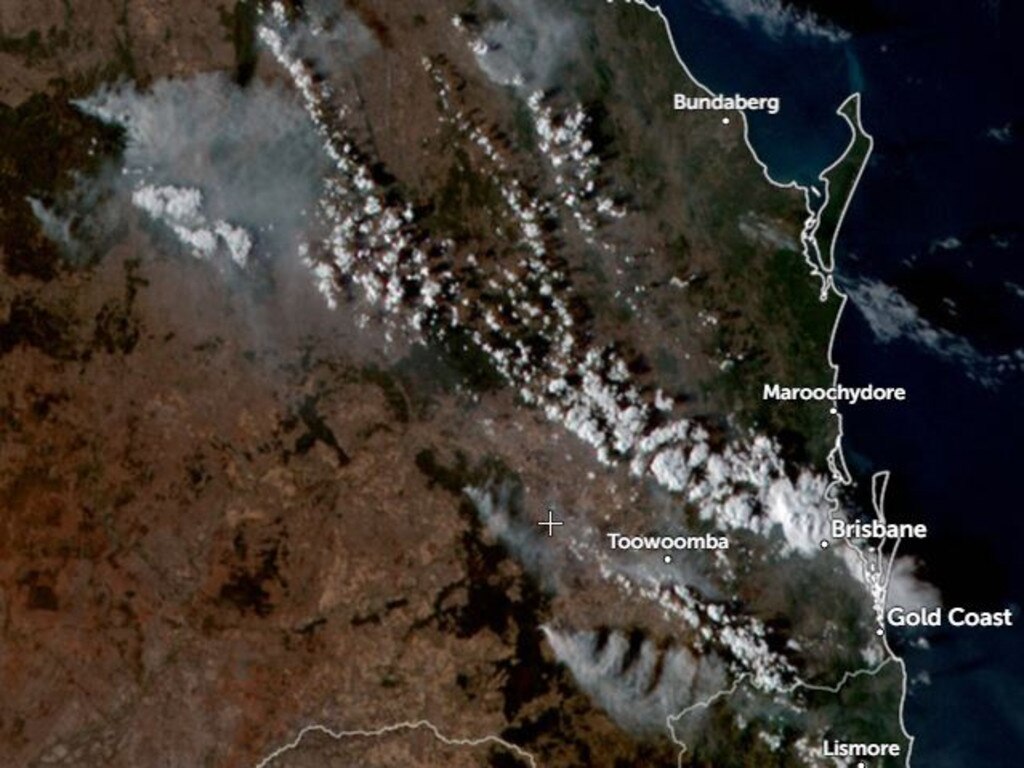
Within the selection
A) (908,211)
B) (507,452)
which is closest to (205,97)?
(507,452)

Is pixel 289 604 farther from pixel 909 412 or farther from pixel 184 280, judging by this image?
pixel 909 412

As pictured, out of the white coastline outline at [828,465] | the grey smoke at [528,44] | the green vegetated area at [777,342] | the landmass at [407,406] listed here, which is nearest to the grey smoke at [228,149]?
the landmass at [407,406]

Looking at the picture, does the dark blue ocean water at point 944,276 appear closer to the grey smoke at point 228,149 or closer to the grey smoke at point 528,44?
the grey smoke at point 528,44

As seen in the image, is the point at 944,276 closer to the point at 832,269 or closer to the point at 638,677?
the point at 832,269

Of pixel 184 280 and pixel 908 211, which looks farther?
pixel 184 280

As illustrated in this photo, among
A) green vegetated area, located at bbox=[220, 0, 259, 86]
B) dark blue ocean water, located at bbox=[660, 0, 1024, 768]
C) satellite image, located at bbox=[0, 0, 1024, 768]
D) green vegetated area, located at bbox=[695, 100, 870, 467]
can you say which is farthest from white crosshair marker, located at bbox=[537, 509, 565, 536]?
green vegetated area, located at bbox=[220, 0, 259, 86]

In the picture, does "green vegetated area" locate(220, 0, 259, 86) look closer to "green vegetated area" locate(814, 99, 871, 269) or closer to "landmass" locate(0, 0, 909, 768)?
"landmass" locate(0, 0, 909, 768)

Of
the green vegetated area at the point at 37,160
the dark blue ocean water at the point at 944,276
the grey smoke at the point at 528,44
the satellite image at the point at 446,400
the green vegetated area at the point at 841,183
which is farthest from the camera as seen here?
the green vegetated area at the point at 37,160
